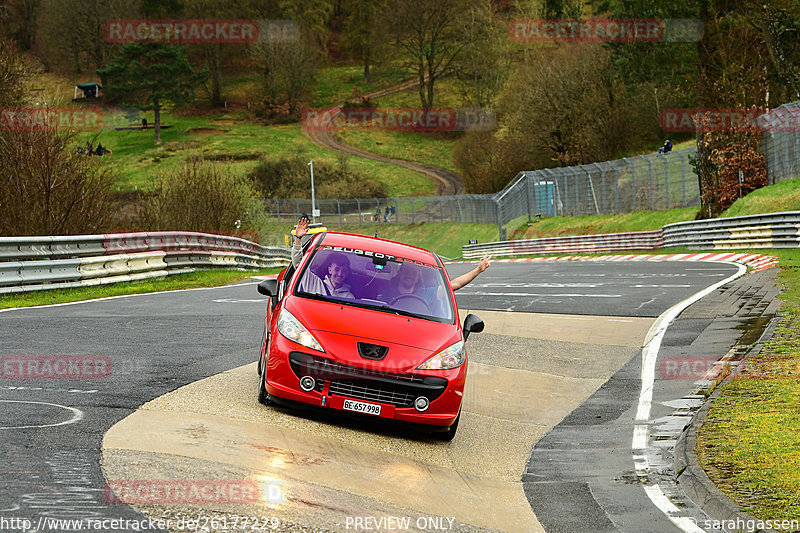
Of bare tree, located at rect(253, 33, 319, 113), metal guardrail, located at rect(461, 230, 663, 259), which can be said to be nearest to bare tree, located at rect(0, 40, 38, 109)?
metal guardrail, located at rect(461, 230, 663, 259)

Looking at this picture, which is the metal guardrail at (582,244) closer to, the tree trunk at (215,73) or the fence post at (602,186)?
the fence post at (602,186)

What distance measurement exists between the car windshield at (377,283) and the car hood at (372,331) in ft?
0.67

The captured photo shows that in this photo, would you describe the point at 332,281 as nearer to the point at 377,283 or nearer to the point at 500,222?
the point at 377,283

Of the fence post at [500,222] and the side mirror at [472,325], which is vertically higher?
the side mirror at [472,325]

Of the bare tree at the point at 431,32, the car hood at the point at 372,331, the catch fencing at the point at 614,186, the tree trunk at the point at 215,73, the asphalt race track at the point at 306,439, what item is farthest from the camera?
the tree trunk at the point at 215,73

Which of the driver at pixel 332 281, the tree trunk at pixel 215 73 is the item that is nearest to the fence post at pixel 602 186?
the driver at pixel 332 281

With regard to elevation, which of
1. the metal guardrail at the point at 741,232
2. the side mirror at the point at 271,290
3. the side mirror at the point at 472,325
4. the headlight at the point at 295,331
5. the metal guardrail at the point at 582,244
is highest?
the side mirror at the point at 271,290

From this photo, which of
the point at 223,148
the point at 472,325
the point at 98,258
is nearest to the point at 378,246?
the point at 472,325

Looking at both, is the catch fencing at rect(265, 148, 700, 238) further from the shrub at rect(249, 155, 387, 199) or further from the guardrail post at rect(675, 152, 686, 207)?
the shrub at rect(249, 155, 387, 199)

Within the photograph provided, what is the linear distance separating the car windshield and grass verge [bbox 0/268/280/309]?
911 cm

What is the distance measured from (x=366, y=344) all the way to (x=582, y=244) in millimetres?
39857

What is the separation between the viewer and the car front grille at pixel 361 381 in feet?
25.7

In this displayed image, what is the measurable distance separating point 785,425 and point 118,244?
16.4m

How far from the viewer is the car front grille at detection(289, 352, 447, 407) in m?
7.84
